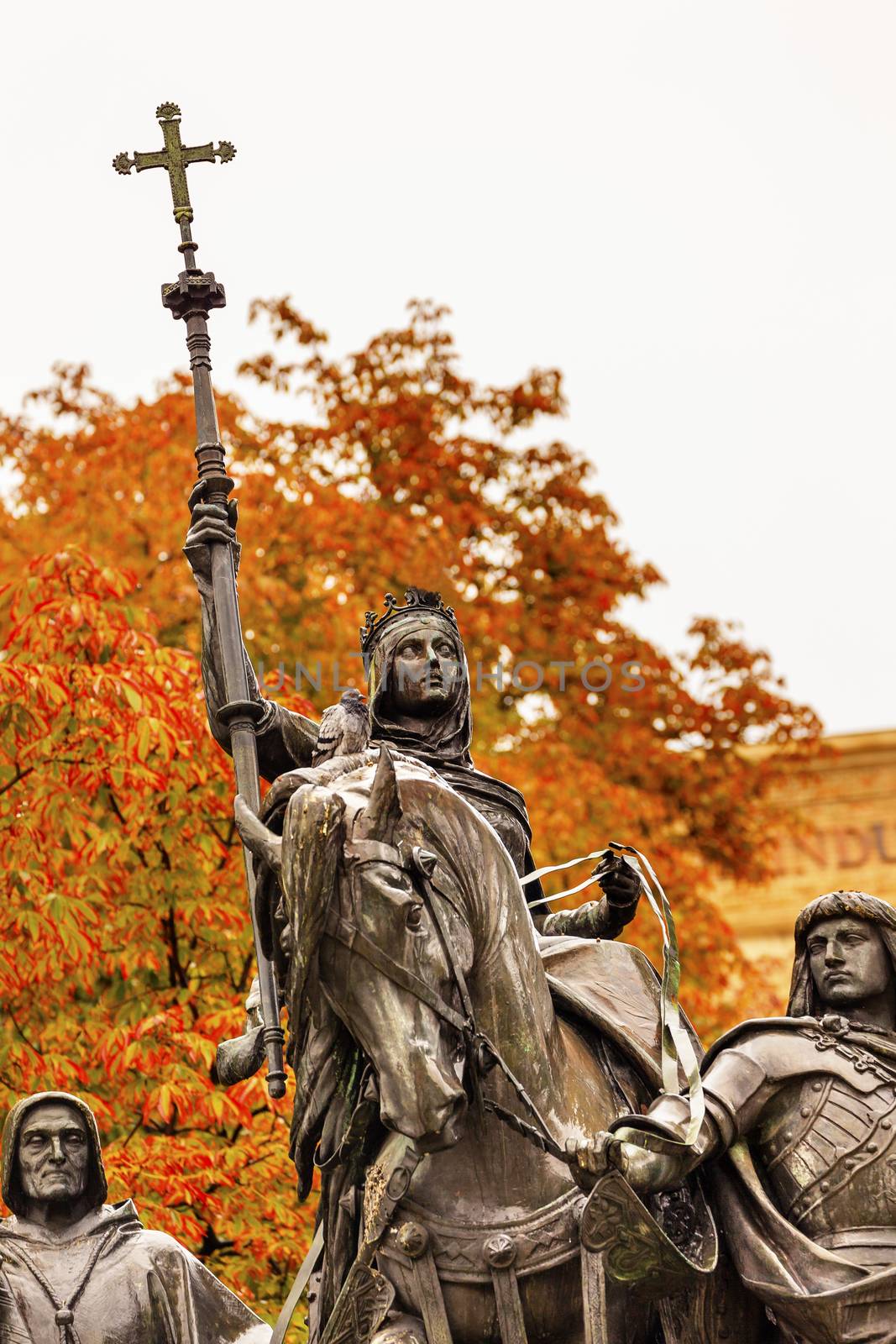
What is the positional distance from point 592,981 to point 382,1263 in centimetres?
128

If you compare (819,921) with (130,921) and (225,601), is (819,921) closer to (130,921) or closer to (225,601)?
(225,601)

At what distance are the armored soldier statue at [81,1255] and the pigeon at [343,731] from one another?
170cm

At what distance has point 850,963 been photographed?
9211mm

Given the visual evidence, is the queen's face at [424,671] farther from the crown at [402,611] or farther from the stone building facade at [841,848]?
the stone building facade at [841,848]

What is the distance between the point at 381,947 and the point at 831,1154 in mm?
1625

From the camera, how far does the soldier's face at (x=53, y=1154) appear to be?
10.0 meters

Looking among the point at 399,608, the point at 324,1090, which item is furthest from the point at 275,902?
the point at 399,608

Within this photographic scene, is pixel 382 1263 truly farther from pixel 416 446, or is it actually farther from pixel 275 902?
pixel 416 446

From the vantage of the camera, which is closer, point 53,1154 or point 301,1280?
point 301,1280

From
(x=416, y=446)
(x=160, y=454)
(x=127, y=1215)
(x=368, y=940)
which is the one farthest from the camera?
(x=416, y=446)

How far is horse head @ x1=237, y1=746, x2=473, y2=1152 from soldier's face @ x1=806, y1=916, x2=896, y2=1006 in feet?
4.48

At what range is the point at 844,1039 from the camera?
29.8 feet

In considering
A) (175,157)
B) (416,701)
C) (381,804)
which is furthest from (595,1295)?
(175,157)

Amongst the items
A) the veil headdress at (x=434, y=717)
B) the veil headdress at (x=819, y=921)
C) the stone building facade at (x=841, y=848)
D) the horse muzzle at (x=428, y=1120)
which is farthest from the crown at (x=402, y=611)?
the stone building facade at (x=841, y=848)
